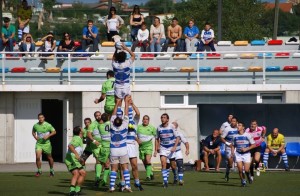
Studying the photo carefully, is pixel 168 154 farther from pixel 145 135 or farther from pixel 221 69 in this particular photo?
pixel 221 69

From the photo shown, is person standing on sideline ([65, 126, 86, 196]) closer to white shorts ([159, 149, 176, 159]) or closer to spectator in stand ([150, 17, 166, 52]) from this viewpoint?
white shorts ([159, 149, 176, 159])

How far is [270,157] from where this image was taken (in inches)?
1433

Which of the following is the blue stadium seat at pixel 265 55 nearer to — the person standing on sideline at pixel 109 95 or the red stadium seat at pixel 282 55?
the red stadium seat at pixel 282 55

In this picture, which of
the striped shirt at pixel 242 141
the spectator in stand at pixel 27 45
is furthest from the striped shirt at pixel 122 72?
the spectator in stand at pixel 27 45

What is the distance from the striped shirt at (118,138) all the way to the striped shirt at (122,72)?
1243 millimetres

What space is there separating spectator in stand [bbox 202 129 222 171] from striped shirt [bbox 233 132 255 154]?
6380mm

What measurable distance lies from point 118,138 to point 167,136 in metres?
2.90

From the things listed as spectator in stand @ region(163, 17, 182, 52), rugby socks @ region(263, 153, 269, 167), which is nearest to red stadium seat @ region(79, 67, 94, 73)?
spectator in stand @ region(163, 17, 182, 52)

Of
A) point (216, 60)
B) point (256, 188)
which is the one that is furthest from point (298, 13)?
point (256, 188)

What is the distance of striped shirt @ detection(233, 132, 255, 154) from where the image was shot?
95.5 ft

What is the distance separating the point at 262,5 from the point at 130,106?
192ft

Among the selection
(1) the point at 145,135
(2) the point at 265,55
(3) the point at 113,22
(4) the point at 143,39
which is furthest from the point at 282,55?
(1) the point at 145,135

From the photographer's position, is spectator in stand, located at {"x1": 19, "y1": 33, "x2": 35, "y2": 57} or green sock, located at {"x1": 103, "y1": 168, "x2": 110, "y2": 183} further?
spectator in stand, located at {"x1": 19, "y1": 33, "x2": 35, "y2": 57}

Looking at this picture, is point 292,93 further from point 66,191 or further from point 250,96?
point 66,191
